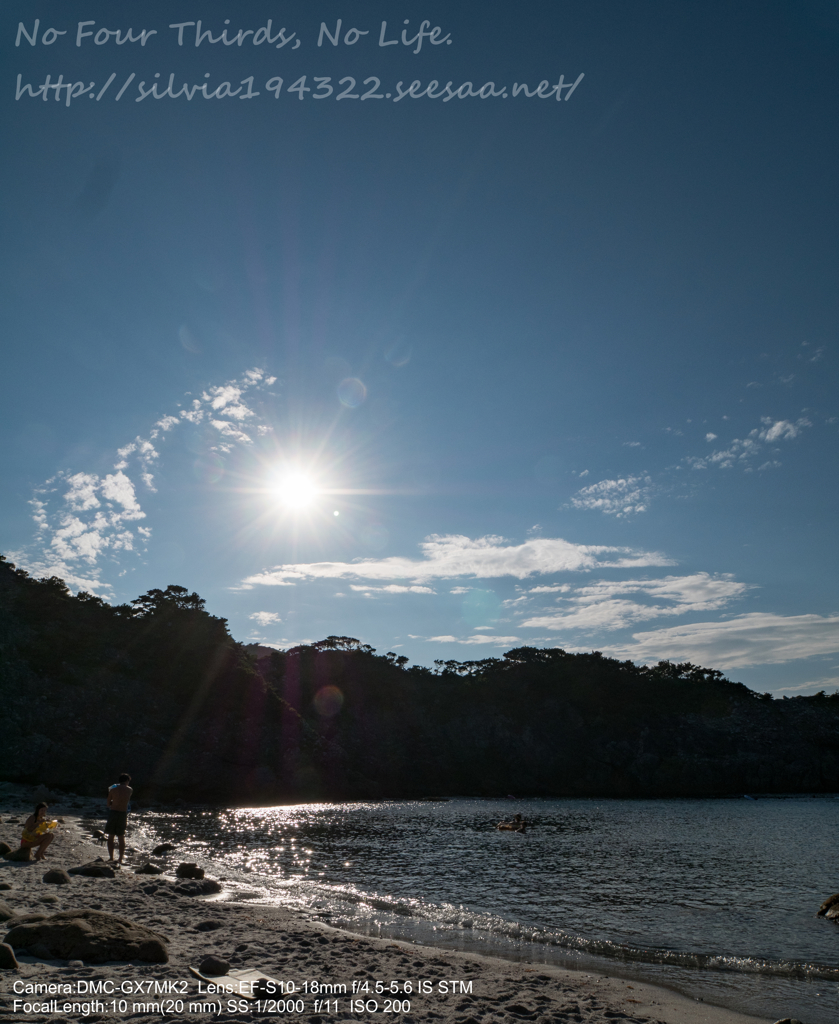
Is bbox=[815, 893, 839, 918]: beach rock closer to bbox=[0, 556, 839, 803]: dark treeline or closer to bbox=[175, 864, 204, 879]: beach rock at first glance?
bbox=[175, 864, 204, 879]: beach rock

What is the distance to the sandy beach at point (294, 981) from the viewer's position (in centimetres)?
721

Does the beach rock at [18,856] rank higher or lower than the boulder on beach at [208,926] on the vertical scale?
lower

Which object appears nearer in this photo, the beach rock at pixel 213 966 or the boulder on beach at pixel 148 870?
the beach rock at pixel 213 966

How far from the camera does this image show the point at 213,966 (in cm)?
855

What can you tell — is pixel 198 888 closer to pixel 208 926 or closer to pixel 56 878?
pixel 56 878

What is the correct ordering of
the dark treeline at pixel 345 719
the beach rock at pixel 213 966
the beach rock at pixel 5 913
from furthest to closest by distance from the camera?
the dark treeline at pixel 345 719, the beach rock at pixel 5 913, the beach rock at pixel 213 966

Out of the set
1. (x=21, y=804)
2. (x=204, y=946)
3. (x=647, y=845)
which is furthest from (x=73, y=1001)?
(x=21, y=804)

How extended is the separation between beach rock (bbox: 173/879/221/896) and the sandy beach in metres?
1.45

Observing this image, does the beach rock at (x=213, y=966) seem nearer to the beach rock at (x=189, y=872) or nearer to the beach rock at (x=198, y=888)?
the beach rock at (x=198, y=888)

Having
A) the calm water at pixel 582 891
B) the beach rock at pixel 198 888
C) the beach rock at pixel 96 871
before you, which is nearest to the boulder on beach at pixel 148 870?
the beach rock at pixel 96 871

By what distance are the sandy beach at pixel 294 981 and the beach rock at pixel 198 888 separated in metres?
1.45

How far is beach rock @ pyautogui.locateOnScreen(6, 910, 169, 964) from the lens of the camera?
27.0 feet

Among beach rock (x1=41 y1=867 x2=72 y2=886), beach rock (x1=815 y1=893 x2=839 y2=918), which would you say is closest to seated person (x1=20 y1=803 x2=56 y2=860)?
beach rock (x1=41 y1=867 x2=72 y2=886)

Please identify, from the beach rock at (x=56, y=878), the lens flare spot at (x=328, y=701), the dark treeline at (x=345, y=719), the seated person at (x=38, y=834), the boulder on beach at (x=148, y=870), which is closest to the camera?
the beach rock at (x=56, y=878)
